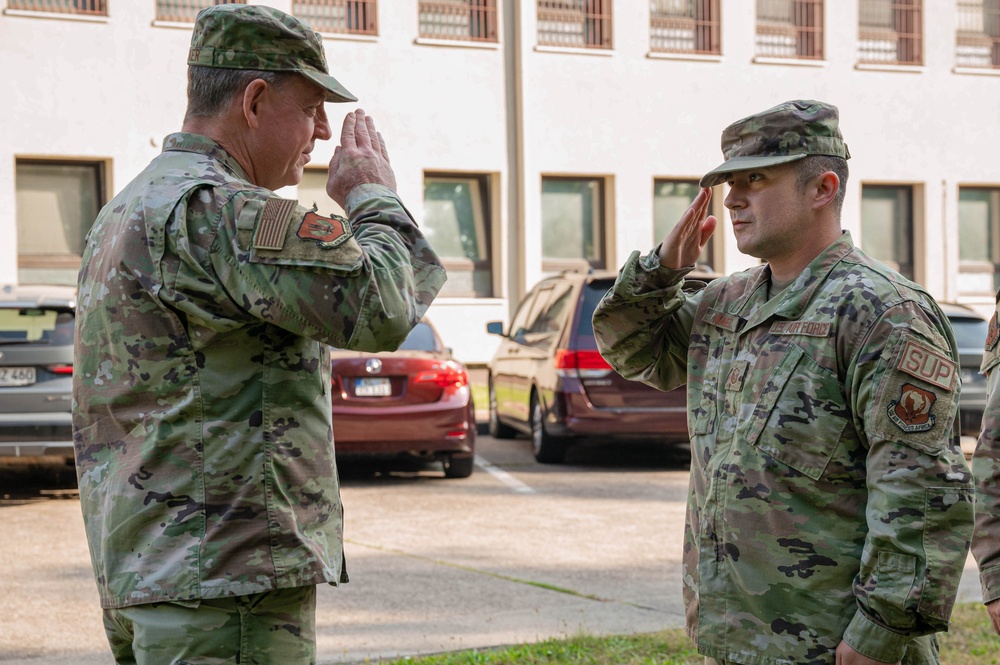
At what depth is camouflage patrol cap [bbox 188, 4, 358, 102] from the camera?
2516 mm

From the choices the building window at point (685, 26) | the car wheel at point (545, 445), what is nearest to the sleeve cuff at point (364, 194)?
the car wheel at point (545, 445)

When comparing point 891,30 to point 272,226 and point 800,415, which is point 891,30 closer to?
point 800,415

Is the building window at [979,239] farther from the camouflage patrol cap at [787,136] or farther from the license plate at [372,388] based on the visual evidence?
the camouflage patrol cap at [787,136]

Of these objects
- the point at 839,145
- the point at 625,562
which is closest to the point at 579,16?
the point at 625,562

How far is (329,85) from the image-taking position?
2.60m

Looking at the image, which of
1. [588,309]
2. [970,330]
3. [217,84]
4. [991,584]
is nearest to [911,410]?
[991,584]

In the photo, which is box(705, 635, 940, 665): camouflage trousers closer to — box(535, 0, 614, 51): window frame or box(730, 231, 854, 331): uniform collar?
box(730, 231, 854, 331): uniform collar

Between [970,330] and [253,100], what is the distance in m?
10.4

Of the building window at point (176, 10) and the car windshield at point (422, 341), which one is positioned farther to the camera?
the building window at point (176, 10)

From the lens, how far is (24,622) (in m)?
5.80

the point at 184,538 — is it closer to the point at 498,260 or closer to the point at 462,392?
the point at 462,392

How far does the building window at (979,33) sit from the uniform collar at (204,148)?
20.7 m

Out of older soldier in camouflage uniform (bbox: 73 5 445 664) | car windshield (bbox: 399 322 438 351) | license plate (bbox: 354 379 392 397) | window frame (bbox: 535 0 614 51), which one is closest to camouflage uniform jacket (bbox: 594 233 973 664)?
older soldier in camouflage uniform (bbox: 73 5 445 664)

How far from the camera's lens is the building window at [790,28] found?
66.2 feet
